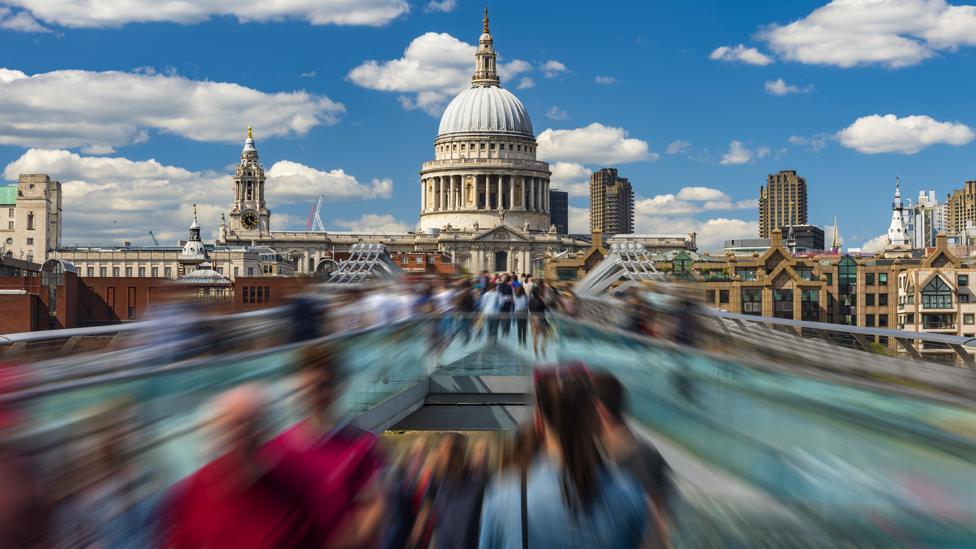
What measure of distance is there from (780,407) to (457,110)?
154168mm

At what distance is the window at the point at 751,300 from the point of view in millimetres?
68500

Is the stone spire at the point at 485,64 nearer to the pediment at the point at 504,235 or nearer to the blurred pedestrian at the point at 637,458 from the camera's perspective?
the pediment at the point at 504,235

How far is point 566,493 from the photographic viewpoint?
15.0 ft

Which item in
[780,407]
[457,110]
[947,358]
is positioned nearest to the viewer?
[947,358]

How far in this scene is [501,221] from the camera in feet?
479

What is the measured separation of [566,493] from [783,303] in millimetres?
69741

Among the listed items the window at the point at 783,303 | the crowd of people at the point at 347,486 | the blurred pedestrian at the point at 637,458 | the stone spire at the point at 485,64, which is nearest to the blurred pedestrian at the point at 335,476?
the crowd of people at the point at 347,486

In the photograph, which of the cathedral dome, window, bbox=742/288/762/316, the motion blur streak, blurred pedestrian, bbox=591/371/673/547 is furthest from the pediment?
blurred pedestrian, bbox=591/371/673/547

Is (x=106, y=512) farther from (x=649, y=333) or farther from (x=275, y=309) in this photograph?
(x=649, y=333)

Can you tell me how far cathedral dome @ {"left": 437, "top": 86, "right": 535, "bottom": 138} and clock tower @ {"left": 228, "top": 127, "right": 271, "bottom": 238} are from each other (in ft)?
90.4

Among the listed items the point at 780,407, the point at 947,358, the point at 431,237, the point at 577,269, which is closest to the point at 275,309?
the point at 780,407

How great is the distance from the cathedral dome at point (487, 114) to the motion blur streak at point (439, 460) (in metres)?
148

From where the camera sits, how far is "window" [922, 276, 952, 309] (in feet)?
234

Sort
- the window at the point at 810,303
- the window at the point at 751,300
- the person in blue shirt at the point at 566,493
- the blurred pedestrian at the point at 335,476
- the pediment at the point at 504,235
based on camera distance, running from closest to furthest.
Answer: the blurred pedestrian at the point at 335,476, the person in blue shirt at the point at 566,493, the window at the point at 751,300, the window at the point at 810,303, the pediment at the point at 504,235
